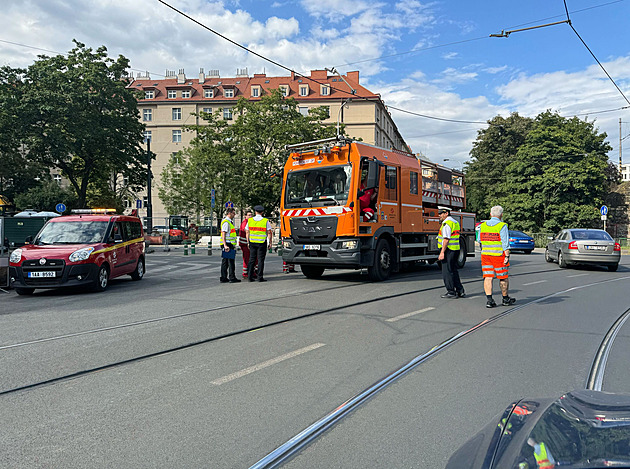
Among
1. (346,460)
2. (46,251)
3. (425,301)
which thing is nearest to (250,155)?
(46,251)

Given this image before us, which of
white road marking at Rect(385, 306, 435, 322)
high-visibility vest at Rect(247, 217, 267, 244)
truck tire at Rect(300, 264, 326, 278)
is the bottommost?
white road marking at Rect(385, 306, 435, 322)

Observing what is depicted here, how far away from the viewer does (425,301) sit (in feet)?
32.1

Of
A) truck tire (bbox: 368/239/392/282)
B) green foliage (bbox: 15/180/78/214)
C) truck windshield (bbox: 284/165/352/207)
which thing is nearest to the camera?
truck windshield (bbox: 284/165/352/207)

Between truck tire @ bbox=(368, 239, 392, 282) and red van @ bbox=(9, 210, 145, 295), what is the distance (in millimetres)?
6258

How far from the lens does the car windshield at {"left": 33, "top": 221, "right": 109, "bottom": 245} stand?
11.9 metres

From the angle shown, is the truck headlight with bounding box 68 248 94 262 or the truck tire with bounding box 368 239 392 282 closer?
the truck headlight with bounding box 68 248 94 262

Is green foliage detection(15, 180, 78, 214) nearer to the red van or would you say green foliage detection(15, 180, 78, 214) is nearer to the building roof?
the building roof

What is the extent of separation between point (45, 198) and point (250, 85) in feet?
100

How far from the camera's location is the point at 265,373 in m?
4.99

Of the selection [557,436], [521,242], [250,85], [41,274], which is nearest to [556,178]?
[521,242]

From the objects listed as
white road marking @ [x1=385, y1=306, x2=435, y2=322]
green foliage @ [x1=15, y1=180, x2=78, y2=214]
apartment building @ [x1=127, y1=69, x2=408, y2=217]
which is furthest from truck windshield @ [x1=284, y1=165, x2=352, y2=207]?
apartment building @ [x1=127, y1=69, x2=408, y2=217]

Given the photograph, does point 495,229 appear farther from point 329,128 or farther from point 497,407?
point 329,128

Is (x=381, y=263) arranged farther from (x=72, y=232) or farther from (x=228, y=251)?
(x=72, y=232)

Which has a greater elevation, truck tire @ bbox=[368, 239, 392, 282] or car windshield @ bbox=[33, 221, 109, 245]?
car windshield @ bbox=[33, 221, 109, 245]
